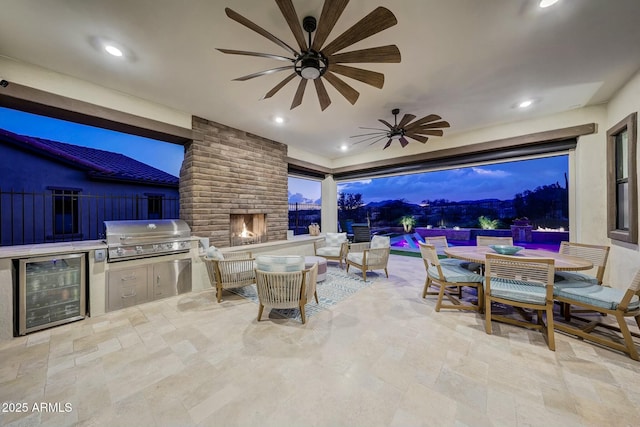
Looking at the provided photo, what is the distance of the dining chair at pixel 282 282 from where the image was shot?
2.50 metres

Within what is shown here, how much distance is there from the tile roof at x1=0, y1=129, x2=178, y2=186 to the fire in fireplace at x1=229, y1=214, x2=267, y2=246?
7.61ft

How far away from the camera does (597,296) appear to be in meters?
2.10

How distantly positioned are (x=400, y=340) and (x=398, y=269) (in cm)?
295

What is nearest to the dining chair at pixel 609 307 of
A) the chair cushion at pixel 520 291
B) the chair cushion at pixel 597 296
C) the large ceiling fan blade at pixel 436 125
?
the chair cushion at pixel 597 296

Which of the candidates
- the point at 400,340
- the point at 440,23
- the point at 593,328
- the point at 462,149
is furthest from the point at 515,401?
the point at 462,149

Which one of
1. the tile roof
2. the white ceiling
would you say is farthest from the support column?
the tile roof

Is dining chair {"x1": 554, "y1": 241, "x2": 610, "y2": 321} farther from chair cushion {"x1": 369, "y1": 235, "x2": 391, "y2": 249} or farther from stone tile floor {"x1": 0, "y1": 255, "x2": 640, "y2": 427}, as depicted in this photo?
chair cushion {"x1": 369, "y1": 235, "x2": 391, "y2": 249}

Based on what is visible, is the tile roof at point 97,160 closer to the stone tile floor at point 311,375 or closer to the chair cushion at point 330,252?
the stone tile floor at point 311,375

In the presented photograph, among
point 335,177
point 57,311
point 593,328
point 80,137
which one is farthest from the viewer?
point 335,177

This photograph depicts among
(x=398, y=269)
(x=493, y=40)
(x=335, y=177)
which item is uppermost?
(x=493, y=40)

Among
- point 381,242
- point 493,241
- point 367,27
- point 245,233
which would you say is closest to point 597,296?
point 493,241

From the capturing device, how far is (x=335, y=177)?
7168 millimetres

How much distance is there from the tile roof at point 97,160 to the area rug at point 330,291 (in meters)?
3.88

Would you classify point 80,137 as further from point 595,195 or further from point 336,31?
point 595,195
